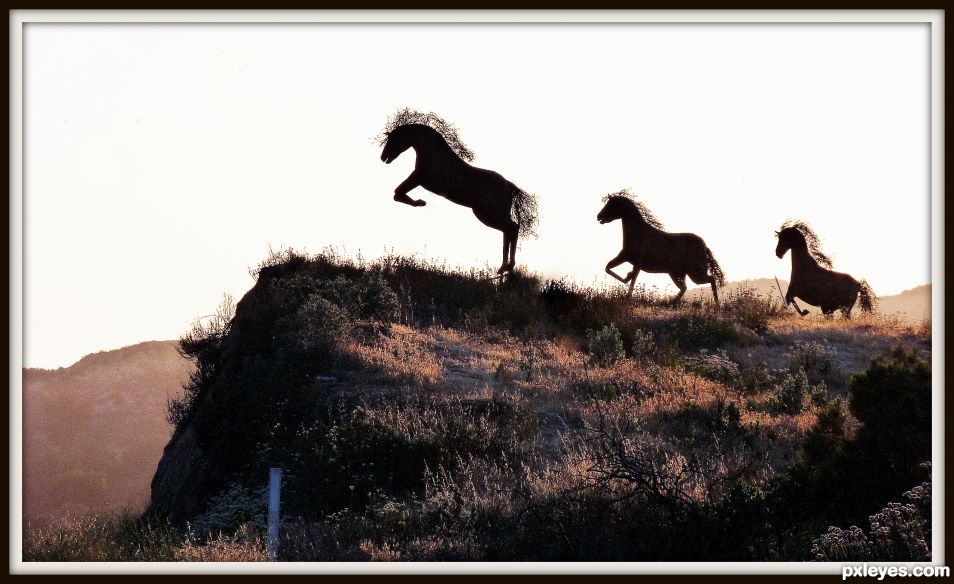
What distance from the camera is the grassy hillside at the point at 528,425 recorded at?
10312 millimetres

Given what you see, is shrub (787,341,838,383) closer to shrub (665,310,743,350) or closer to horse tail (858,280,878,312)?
shrub (665,310,743,350)

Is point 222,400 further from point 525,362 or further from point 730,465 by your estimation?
Result: point 730,465

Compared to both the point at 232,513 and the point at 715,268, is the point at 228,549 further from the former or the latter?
the point at 715,268

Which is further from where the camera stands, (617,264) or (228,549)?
(617,264)

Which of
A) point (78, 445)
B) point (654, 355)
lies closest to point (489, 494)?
point (654, 355)

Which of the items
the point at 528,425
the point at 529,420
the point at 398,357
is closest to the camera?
the point at 528,425

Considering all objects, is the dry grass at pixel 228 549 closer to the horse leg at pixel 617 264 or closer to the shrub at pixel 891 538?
the shrub at pixel 891 538

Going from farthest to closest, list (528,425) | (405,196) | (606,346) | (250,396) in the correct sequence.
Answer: (405,196) → (606,346) → (250,396) → (528,425)

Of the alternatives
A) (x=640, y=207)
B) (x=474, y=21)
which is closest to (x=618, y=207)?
(x=640, y=207)

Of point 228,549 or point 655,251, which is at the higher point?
point 655,251

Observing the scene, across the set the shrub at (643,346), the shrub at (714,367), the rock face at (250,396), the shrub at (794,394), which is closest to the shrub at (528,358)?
the shrub at (643,346)

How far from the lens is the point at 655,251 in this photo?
73.0 feet

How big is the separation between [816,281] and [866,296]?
107 centimetres

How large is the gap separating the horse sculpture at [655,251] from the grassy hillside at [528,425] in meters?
0.55
